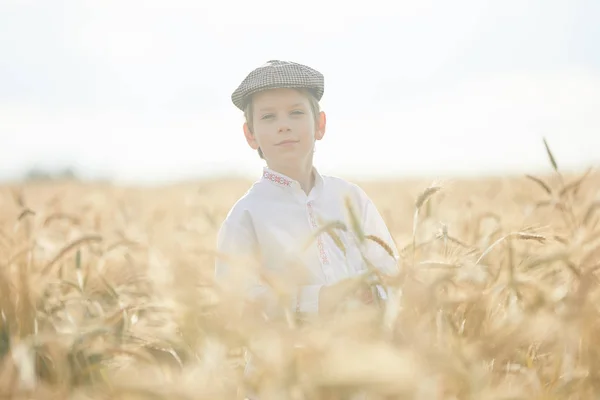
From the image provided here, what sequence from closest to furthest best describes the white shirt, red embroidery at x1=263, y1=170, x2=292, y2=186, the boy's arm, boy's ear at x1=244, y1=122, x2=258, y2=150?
the boy's arm → the white shirt → red embroidery at x1=263, y1=170, x2=292, y2=186 → boy's ear at x1=244, y1=122, x2=258, y2=150

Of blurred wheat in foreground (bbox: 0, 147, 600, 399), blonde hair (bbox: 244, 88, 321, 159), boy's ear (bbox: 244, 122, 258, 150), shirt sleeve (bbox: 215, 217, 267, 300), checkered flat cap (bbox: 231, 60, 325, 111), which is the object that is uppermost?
checkered flat cap (bbox: 231, 60, 325, 111)

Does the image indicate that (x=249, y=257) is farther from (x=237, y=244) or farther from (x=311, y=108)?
(x=311, y=108)

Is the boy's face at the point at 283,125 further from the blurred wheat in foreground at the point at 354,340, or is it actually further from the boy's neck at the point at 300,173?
the blurred wheat in foreground at the point at 354,340

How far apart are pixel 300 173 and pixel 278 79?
1.02ft

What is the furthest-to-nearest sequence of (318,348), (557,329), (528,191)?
(528,191), (557,329), (318,348)

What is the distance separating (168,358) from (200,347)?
41.8 inches

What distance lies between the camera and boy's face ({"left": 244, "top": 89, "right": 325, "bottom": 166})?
6.54 feet

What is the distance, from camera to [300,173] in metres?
2.10

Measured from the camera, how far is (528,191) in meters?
5.31

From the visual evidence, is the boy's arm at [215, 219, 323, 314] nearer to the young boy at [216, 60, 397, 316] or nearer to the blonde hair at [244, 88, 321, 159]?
the young boy at [216, 60, 397, 316]

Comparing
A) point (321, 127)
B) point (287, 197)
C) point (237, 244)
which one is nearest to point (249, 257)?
point (237, 244)

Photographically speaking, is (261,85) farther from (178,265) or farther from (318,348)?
(318,348)

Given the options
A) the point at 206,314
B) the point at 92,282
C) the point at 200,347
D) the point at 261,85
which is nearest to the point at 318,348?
the point at 200,347

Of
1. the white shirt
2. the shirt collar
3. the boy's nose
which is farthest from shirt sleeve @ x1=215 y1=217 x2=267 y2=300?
the boy's nose
